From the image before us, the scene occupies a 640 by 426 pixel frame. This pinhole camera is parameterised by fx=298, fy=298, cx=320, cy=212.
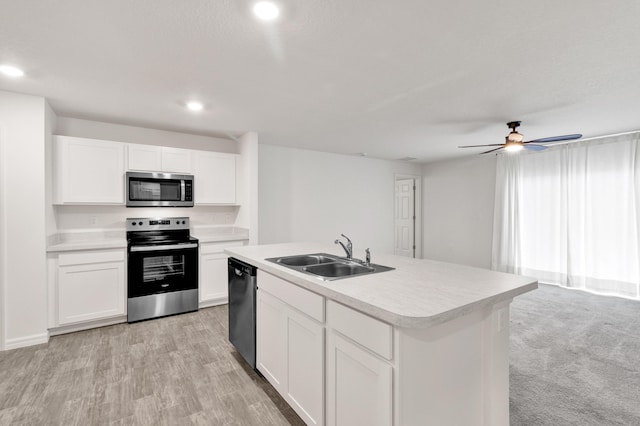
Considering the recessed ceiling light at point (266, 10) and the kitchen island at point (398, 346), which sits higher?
the recessed ceiling light at point (266, 10)

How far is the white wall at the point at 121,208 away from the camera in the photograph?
3.53 meters

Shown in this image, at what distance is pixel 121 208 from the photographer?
385 cm

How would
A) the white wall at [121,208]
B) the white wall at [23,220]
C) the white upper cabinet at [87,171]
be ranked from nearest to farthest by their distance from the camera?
the white wall at [23,220] < the white upper cabinet at [87,171] < the white wall at [121,208]

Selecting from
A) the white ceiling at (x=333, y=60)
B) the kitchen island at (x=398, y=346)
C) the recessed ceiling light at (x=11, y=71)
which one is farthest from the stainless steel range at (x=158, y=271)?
the kitchen island at (x=398, y=346)

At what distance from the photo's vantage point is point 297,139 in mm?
4719

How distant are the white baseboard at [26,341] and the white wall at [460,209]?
22.2ft

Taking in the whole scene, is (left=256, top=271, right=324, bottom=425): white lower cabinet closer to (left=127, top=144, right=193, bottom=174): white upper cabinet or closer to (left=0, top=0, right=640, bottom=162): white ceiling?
(left=0, top=0, right=640, bottom=162): white ceiling

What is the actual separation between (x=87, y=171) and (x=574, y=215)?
6983 millimetres

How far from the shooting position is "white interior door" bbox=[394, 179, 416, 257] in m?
7.30

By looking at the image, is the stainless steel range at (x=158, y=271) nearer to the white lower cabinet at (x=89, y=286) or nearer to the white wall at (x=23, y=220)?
the white lower cabinet at (x=89, y=286)

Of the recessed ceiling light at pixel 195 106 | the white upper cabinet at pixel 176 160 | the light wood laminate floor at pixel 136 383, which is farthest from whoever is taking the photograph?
the white upper cabinet at pixel 176 160

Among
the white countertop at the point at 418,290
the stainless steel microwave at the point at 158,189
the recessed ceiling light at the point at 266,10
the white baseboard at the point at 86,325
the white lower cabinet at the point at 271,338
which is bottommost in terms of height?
the white baseboard at the point at 86,325

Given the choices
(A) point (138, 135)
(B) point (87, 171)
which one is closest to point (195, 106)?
(A) point (138, 135)

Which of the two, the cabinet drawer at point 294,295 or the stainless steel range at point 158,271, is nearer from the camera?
the cabinet drawer at point 294,295
